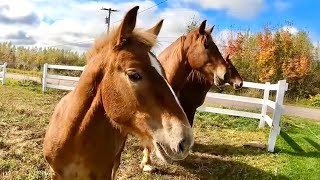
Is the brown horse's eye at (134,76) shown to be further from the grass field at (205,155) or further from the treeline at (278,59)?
the treeline at (278,59)

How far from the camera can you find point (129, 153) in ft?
20.6

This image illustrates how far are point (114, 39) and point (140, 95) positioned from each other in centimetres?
51

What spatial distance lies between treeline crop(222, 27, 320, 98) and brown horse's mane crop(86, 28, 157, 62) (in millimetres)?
24975

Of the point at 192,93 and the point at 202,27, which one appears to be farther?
the point at 192,93

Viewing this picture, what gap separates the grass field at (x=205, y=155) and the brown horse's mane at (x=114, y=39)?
2.80m

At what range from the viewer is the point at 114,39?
2518 millimetres

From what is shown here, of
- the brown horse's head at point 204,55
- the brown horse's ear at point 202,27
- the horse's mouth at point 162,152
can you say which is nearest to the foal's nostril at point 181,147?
the horse's mouth at point 162,152

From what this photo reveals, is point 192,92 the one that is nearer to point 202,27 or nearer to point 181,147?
point 202,27

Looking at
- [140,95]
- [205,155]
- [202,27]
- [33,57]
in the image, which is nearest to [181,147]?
[140,95]

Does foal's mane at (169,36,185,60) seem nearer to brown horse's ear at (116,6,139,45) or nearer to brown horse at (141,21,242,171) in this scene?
brown horse at (141,21,242,171)

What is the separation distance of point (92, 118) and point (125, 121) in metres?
0.44

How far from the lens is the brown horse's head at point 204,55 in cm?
555

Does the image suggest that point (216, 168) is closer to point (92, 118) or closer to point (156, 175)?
point (156, 175)

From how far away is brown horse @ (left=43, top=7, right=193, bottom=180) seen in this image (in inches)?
86.3
